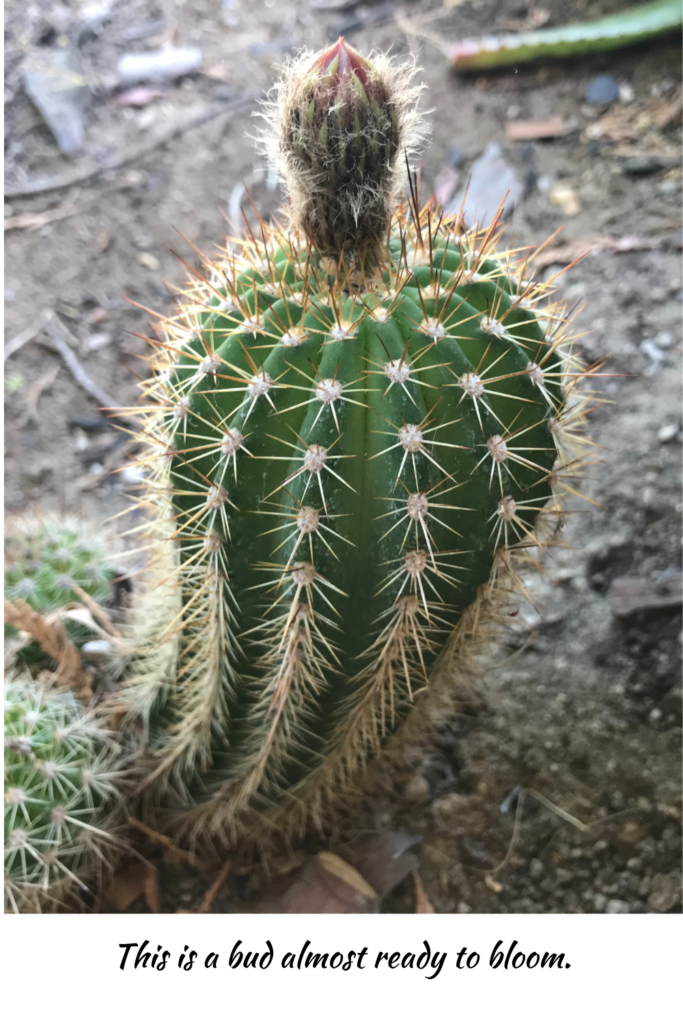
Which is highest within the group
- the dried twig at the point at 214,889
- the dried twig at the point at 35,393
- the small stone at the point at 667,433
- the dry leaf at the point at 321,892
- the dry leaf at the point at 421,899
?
the dried twig at the point at 35,393

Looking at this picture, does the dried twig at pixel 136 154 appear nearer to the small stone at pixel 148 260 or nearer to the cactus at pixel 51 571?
the small stone at pixel 148 260

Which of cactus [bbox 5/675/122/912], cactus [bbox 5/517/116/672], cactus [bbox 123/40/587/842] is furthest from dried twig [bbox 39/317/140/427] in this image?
cactus [bbox 123/40/587/842]

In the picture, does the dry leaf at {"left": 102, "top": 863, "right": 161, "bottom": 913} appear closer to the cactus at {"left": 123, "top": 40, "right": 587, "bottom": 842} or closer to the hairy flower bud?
the cactus at {"left": 123, "top": 40, "right": 587, "bottom": 842}

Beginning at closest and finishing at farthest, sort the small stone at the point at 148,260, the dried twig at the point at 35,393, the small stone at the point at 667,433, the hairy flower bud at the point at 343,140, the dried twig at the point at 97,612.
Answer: the hairy flower bud at the point at 343,140 < the dried twig at the point at 97,612 < the small stone at the point at 667,433 < the dried twig at the point at 35,393 < the small stone at the point at 148,260

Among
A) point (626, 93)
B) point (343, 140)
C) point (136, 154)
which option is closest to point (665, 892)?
point (343, 140)

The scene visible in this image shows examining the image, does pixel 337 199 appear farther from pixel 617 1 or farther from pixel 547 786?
pixel 617 1

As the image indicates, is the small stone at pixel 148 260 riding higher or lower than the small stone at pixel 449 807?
higher

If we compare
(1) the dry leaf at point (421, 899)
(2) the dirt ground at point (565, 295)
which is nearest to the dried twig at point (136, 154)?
(2) the dirt ground at point (565, 295)
